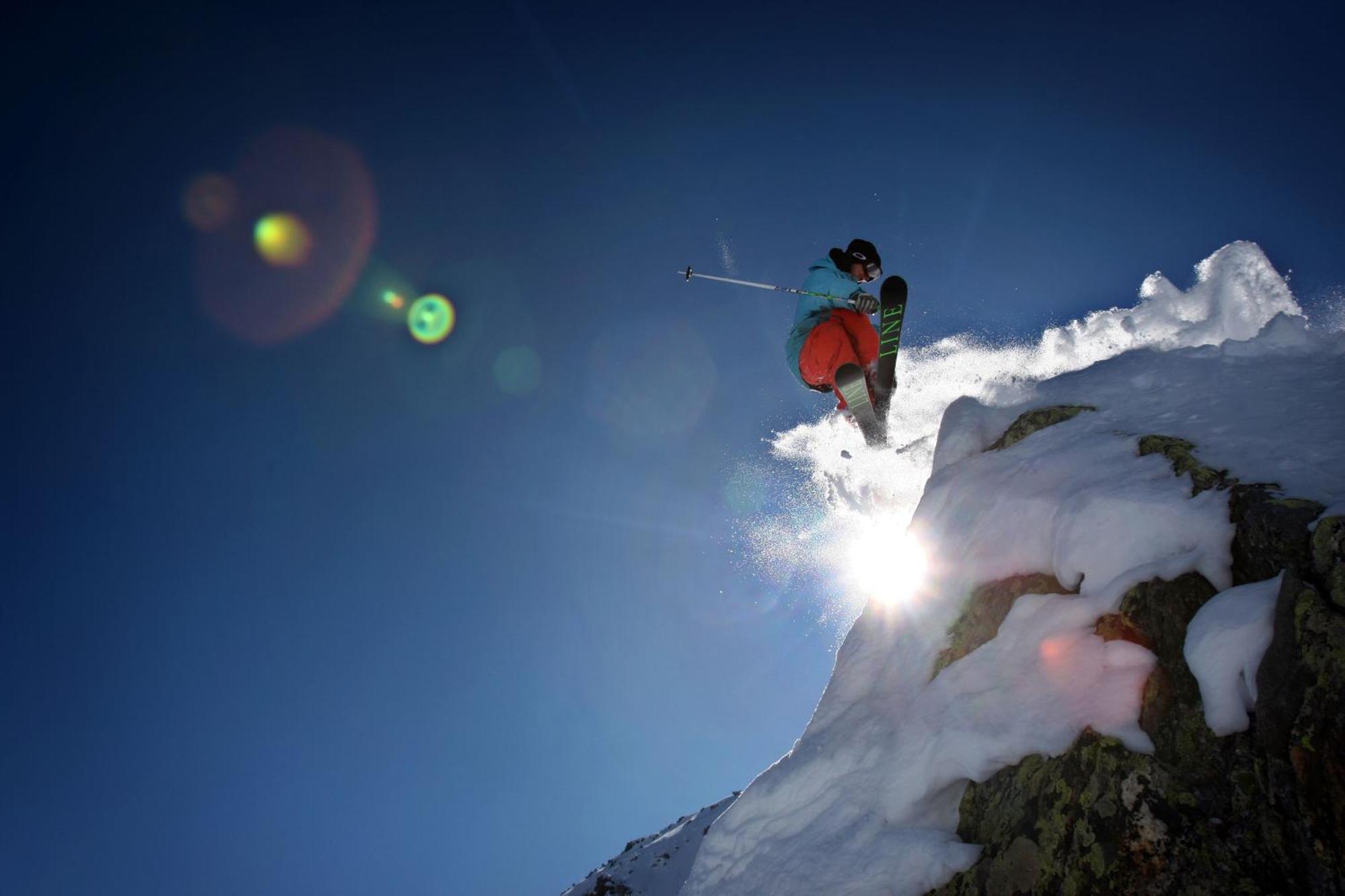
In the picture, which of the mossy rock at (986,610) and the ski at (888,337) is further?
the ski at (888,337)

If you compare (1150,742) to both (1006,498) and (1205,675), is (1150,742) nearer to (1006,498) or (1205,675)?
(1205,675)

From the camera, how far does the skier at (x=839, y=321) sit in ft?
35.7

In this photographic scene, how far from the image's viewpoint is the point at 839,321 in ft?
36.2

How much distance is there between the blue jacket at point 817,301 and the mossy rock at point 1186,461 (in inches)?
243

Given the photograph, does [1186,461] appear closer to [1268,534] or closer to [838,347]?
[1268,534]

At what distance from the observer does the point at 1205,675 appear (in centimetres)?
364

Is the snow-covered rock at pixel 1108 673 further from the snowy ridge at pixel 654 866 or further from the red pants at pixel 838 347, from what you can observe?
the snowy ridge at pixel 654 866

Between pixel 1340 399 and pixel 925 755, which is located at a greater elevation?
pixel 1340 399

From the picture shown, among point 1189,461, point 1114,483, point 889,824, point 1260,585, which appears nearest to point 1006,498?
point 1114,483

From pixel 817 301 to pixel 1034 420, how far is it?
4.84 m

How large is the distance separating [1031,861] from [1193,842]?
954 millimetres

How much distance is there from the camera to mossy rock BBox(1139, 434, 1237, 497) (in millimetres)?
4492

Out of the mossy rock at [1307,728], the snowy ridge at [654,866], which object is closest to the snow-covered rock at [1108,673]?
the mossy rock at [1307,728]

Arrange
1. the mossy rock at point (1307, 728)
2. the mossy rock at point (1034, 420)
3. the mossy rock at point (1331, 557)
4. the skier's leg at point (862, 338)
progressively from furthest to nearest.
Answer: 1. the skier's leg at point (862, 338)
2. the mossy rock at point (1034, 420)
3. the mossy rock at point (1331, 557)
4. the mossy rock at point (1307, 728)
